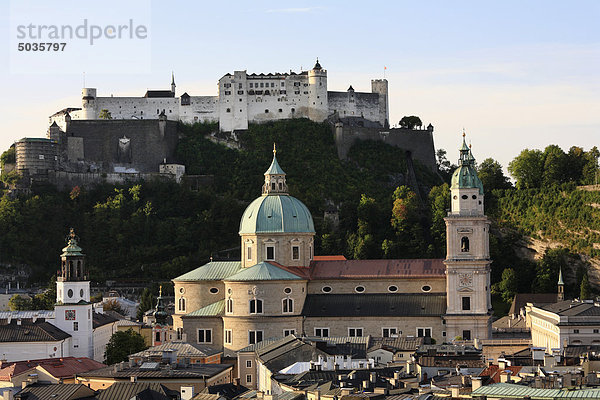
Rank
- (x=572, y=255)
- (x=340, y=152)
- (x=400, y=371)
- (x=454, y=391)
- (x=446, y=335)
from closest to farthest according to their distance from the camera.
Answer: (x=454, y=391) → (x=400, y=371) → (x=446, y=335) → (x=572, y=255) → (x=340, y=152)

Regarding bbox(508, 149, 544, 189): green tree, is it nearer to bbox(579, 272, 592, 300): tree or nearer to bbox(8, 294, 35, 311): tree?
bbox(579, 272, 592, 300): tree

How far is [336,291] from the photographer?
83.9m

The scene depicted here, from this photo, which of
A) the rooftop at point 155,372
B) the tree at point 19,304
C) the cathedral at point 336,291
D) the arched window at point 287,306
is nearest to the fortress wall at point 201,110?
the tree at point 19,304

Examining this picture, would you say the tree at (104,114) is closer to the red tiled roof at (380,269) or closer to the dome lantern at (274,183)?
the dome lantern at (274,183)

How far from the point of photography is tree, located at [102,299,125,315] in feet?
360

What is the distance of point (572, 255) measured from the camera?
109 m

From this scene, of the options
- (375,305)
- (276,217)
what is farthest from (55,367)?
(276,217)

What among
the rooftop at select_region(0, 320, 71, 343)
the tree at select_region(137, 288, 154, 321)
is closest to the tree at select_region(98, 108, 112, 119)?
the tree at select_region(137, 288, 154, 321)

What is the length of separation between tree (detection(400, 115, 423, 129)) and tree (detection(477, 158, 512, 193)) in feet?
51.6

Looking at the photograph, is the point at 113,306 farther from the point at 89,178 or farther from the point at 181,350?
the point at 181,350

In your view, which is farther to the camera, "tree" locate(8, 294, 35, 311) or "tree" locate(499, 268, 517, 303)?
"tree" locate(8, 294, 35, 311)

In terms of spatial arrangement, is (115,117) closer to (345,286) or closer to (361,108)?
(361,108)

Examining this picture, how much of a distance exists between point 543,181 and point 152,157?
38.7 m

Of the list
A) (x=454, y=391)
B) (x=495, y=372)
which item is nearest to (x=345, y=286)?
(x=495, y=372)
